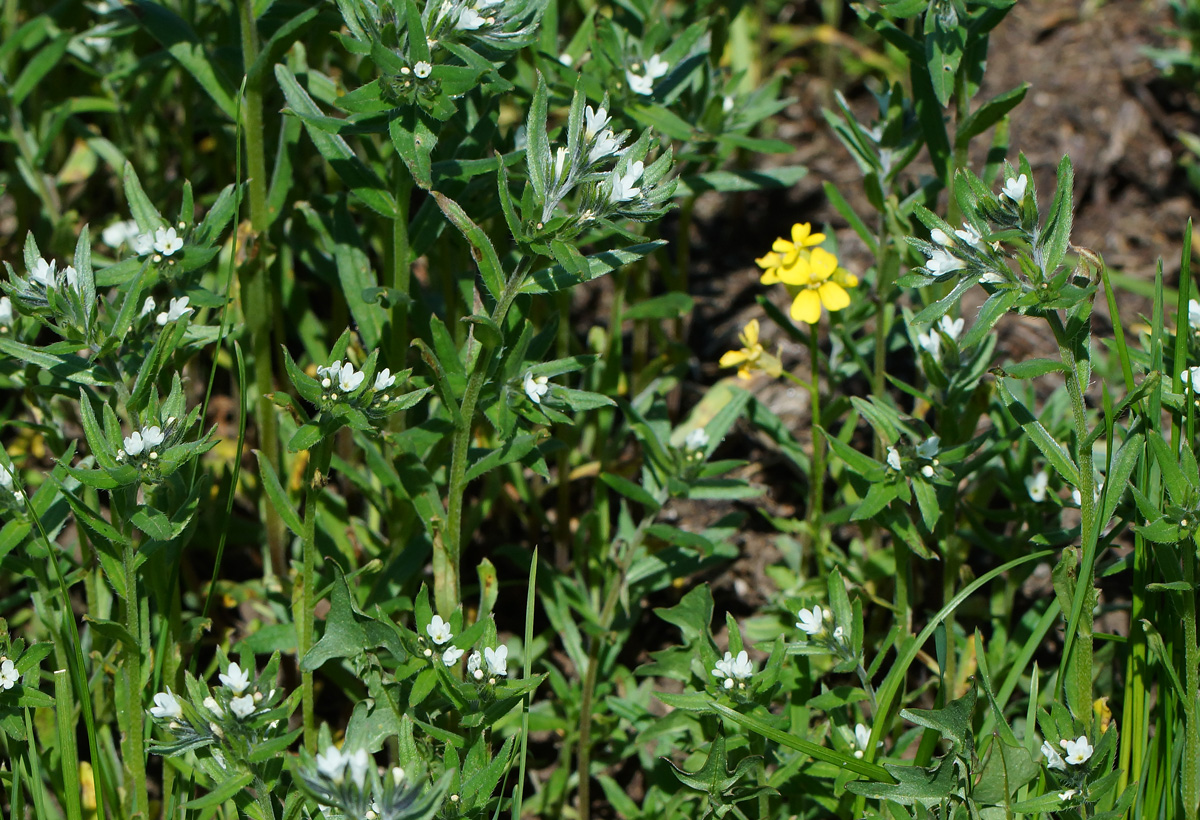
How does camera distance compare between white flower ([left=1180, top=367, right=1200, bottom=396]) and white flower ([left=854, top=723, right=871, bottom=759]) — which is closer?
white flower ([left=1180, top=367, right=1200, bottom=396])

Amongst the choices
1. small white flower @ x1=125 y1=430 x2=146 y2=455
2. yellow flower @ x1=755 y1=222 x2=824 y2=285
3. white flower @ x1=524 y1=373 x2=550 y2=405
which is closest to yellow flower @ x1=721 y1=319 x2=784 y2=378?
yellow flower @ x1=755 y1=222 x2=824 y2=285

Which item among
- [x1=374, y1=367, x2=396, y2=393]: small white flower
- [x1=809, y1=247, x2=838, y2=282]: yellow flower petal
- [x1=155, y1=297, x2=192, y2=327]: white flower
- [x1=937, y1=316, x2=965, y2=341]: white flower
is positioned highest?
[x1=155, y1=297, x2=192, y2=327]: white flower

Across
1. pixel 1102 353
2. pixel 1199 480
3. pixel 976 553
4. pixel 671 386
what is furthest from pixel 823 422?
pixel 1102 353

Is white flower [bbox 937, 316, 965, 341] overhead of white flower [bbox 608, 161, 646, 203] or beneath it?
beneath

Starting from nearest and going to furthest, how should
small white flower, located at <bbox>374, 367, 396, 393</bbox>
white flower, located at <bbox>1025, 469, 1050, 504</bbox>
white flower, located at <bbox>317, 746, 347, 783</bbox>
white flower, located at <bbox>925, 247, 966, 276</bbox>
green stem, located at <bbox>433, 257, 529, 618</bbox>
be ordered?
white flower, located at <bbox>317, 746, 347, 783</bbox> → white flower, located at <bbox>925, 247, 966, 276</bbox> → small white flower, located at <bbox>374, 367, 396, 393</bbox> → green stem, located at <bbox>433, 257, 529, 618</bbox> → white flower, located at <bbox>1025, 469, 1050, 504</bbox>

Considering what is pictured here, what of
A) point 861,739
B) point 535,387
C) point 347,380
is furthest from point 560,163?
point 861,739

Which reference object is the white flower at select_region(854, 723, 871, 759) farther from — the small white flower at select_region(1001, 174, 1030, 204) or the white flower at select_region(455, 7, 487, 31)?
the white flower at select_region(455, 7, 487, 31)

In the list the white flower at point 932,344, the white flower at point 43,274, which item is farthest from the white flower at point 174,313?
the white flower at point 932,344
